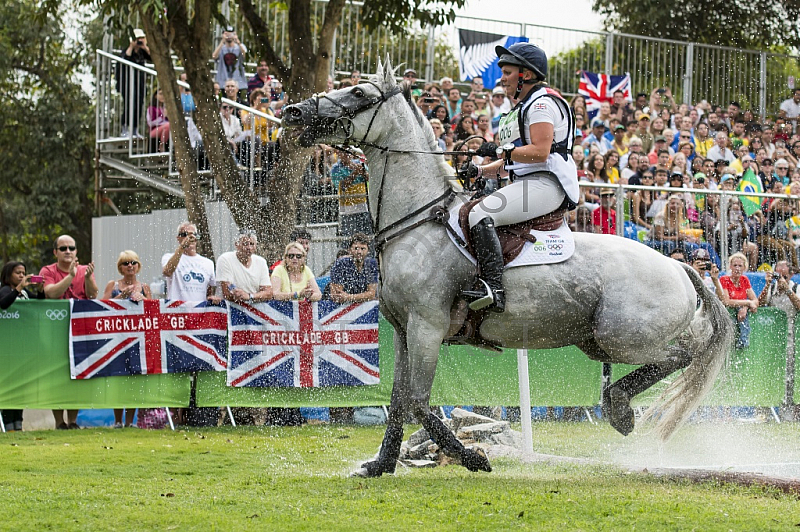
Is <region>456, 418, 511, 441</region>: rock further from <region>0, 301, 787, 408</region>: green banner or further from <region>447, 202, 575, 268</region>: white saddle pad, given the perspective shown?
<region>447, 202, 575, 268</region>: white saddle pad

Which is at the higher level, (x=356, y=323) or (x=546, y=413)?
(x=356, y=323)

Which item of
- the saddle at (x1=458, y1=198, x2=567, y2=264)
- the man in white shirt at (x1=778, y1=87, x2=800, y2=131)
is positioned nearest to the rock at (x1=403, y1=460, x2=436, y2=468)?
the saddle at (x1=458, y1=198, x2=567, y2=264)

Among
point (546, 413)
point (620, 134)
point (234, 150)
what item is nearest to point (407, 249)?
point (546, 413)

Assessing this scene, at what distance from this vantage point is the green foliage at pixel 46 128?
28359 millimetres

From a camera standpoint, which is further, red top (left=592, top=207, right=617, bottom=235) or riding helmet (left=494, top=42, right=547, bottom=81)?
red top (left=592, top=207, right=617, bottom=235)

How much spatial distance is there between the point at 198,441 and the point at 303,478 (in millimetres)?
3262

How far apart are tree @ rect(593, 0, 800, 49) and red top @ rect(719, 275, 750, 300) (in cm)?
1591

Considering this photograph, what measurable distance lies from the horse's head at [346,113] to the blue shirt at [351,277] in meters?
4.67

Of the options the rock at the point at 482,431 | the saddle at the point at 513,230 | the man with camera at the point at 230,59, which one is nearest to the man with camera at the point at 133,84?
the man with camera at the point at 230,59

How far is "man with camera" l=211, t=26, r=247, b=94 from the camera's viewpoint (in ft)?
57.2

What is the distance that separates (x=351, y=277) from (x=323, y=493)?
5.88 meters

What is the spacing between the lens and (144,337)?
40.0ft

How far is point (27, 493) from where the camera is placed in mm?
7273

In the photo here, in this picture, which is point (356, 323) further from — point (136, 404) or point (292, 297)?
point (136, 404)
